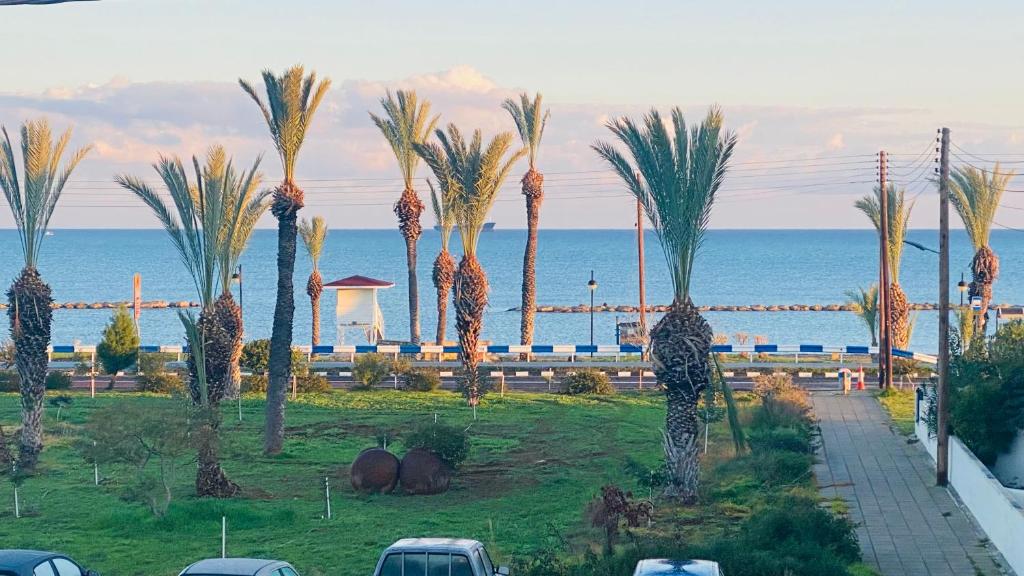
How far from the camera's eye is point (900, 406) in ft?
131

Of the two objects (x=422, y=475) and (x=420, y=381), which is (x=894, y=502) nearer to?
(x=422, y=475)

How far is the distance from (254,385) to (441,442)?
62.0 feet

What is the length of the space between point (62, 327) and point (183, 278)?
81.8m

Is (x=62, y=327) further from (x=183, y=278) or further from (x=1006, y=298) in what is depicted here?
(x=1006, y=298)

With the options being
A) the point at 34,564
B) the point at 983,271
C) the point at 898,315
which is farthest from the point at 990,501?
the point at 898,315

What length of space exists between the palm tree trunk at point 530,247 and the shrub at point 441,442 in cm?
2634

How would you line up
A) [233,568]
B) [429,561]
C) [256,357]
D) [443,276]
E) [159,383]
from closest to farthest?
[233,568]
[429,561]
[159,383]
[256,357]
[443,276]

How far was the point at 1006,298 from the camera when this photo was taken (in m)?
143

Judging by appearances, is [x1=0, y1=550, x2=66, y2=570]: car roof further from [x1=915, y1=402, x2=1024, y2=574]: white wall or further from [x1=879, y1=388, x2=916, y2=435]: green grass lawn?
[x1=879, y1=388, x2=916, y2=435]: green grass lawn

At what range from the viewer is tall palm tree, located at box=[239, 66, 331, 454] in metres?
32.8

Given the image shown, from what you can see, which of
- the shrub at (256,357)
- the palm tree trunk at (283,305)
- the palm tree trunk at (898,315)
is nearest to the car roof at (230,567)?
the palm tree trunk at (283,305)

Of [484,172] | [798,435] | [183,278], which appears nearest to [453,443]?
[798,435]

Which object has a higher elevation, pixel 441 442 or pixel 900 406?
pixel 900 406

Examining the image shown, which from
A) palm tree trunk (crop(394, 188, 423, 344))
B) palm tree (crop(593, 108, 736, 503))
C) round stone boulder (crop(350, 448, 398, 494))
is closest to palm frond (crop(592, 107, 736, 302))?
palm tree (crop(593, 108, 736, 503))
